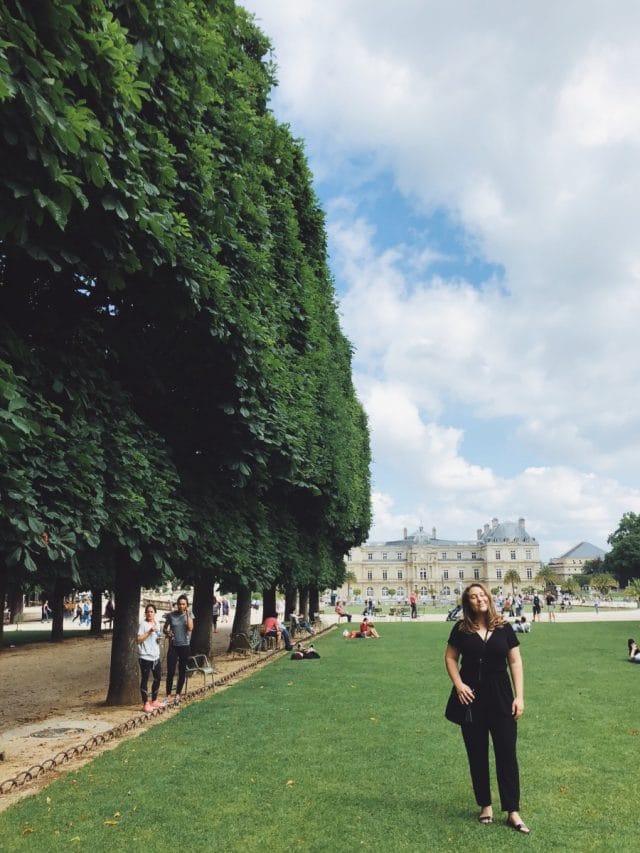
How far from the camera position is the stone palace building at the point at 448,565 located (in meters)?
156

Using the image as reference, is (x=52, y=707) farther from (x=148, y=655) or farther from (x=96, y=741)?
(x=96, y=741)

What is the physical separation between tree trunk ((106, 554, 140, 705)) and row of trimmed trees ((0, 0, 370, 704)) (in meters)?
0.03

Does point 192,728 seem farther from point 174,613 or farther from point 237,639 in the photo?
point 237,639

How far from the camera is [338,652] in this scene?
23219 mm

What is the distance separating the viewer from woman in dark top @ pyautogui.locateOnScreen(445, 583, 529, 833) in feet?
19.2

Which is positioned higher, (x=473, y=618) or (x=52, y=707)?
(x=473, y=618)

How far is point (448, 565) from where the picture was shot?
6304 inches

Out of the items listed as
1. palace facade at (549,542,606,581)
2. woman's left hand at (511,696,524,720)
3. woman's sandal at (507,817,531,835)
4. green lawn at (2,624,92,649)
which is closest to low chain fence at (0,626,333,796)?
woman's sandal at (507,817,531,835)

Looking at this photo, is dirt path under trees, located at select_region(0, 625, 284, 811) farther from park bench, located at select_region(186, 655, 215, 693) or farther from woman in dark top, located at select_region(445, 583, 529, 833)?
woman in dark top, located at select_region(445, 583, 529, 833)

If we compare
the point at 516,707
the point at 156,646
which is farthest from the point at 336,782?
the point at 156,646

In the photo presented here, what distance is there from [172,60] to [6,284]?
3.85 meters

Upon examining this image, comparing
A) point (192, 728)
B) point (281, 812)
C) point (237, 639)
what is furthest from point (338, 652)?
point (281, 812)

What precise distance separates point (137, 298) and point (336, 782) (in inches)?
272

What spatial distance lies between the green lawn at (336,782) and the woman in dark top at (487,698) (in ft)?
1.16
